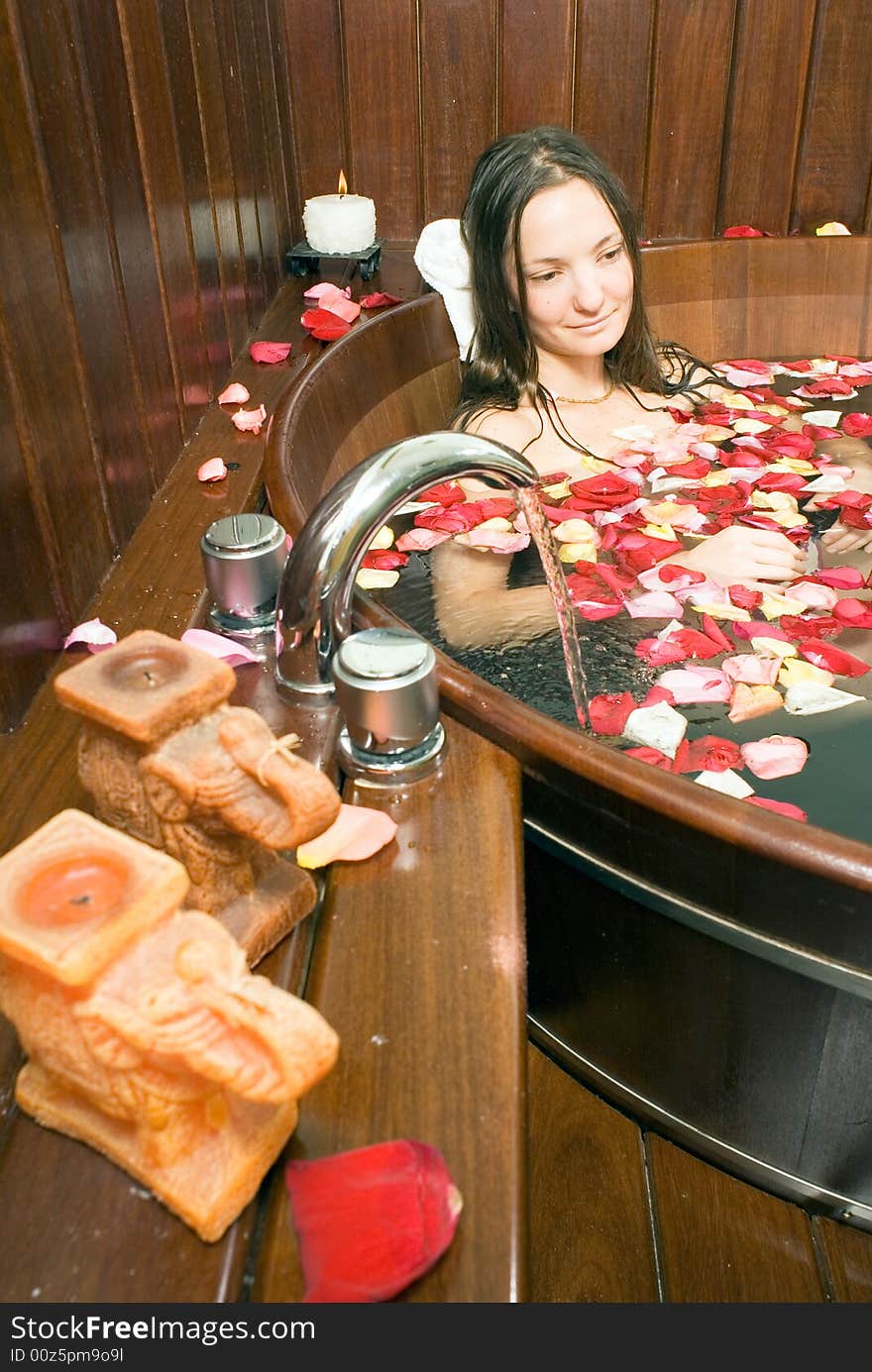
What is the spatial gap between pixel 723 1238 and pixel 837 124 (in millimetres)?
2652

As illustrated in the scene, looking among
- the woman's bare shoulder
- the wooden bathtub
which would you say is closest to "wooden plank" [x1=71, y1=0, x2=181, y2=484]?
the wooden bathtub

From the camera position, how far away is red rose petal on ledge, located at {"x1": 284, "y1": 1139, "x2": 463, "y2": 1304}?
670mm

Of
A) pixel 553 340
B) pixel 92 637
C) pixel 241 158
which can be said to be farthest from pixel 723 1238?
pixel 241 158

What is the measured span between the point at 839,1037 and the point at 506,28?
2526 millimetres

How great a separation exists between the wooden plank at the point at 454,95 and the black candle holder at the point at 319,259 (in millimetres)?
329

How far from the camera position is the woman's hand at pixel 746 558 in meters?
1.85

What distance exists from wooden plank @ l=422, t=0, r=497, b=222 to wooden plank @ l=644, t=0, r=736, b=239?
418 mm

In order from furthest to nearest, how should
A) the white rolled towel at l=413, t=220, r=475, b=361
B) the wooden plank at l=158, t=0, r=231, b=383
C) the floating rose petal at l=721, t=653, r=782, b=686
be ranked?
the white rolled towel at l=413, t=220, r=475, b=361 → the wooden plank at l=158, t=0, r=231, b=383 → the floating rose petal at l=721, t=653, r=782, b=686

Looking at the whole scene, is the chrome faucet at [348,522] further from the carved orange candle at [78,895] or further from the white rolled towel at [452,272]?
the white rolled towel at [452,272]

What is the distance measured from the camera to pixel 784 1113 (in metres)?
1.18

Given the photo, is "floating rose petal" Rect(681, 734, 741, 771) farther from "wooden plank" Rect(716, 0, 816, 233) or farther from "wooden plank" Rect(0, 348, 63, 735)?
"wooden plank" Rect(716, 0, 816, 233)

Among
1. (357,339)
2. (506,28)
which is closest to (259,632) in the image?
(357,339)

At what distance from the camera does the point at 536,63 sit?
270cm

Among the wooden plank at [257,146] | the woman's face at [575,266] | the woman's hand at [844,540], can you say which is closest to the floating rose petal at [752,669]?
the woman's hand at [844,540]
